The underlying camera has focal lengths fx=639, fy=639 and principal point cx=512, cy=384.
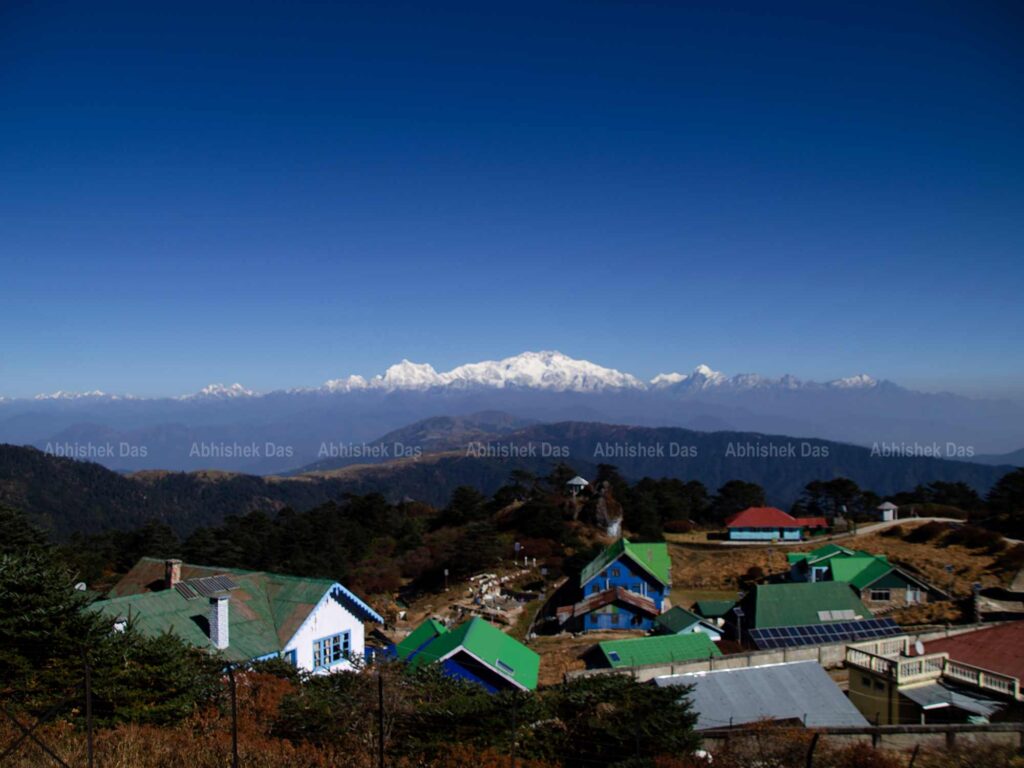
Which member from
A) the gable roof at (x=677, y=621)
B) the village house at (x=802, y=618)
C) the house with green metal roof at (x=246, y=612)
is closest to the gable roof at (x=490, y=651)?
the house with green metal roof at (x=246, y=612)

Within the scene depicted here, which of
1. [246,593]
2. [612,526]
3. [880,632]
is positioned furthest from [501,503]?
[246,593]

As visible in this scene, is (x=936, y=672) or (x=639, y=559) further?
(x=639, y=559)

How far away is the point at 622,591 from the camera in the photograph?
101 ft

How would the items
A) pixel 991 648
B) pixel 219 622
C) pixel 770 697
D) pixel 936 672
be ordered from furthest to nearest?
pixel 991 648
pixel 219 622
pixel 936 672
pixel 770 697

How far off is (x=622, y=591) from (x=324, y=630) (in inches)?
689

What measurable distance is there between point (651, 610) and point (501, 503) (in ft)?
99.2

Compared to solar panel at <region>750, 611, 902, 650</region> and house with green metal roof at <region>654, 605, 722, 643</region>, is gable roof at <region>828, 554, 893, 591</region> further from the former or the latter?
house with green metal roof at <region>654, 605, 722, 643</region>

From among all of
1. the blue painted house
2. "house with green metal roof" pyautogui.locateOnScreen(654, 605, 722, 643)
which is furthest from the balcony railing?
the blue painted house

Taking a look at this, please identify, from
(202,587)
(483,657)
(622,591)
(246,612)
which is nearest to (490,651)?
(483,657)

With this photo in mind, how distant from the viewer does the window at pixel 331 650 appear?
1684 cm

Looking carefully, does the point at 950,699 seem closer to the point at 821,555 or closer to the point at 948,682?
the point at 948,682

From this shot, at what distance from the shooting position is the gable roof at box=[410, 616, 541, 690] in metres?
17.7

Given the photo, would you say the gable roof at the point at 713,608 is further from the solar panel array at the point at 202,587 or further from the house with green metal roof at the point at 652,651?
the solar panel array at the point at 202,587

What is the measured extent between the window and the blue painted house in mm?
14930
